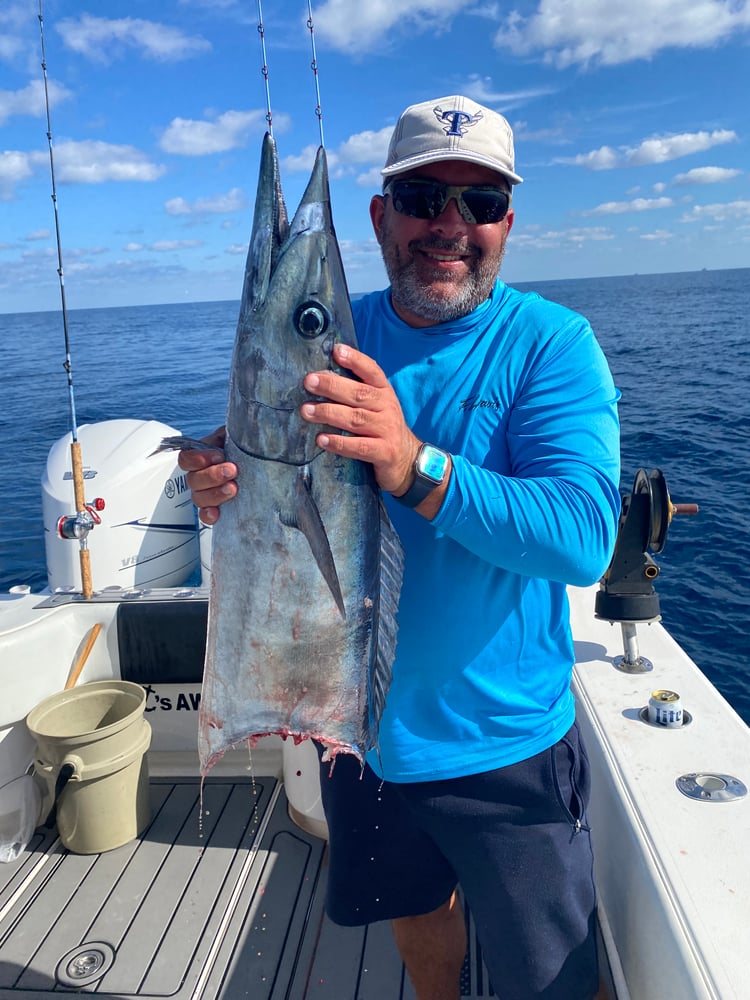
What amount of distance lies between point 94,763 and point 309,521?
2681mm

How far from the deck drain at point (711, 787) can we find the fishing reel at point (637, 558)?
68cm

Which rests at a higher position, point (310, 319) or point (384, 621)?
point (310, 319)

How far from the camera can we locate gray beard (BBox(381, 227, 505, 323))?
6.18 feet

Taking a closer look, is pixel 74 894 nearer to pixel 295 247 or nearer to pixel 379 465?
pixel 379 465

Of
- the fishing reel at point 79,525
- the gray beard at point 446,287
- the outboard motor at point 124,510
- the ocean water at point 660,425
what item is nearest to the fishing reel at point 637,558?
the gray beard at point 446,287

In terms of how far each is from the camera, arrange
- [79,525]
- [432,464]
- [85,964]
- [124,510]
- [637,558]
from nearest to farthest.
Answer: [432,464]
[637,558]
[85,964]
[79,525]
[124,510]

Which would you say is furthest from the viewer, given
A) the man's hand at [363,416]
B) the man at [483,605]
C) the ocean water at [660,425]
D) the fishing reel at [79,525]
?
the ocean water at [660,425]

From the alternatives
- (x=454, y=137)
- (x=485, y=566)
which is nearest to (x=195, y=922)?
(x=485, y=566)

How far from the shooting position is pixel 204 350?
131 feet

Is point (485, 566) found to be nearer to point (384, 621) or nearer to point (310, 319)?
point (384, 621)

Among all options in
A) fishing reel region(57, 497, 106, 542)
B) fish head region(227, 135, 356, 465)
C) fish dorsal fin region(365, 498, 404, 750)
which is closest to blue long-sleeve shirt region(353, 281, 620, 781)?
fish dorsal fin region(365, 498, 404, 750)

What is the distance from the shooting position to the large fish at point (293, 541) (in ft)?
4.49

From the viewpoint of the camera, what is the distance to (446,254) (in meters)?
1.87

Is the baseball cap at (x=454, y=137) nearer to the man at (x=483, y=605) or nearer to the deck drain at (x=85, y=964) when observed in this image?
the man at (x=483, y=605)
